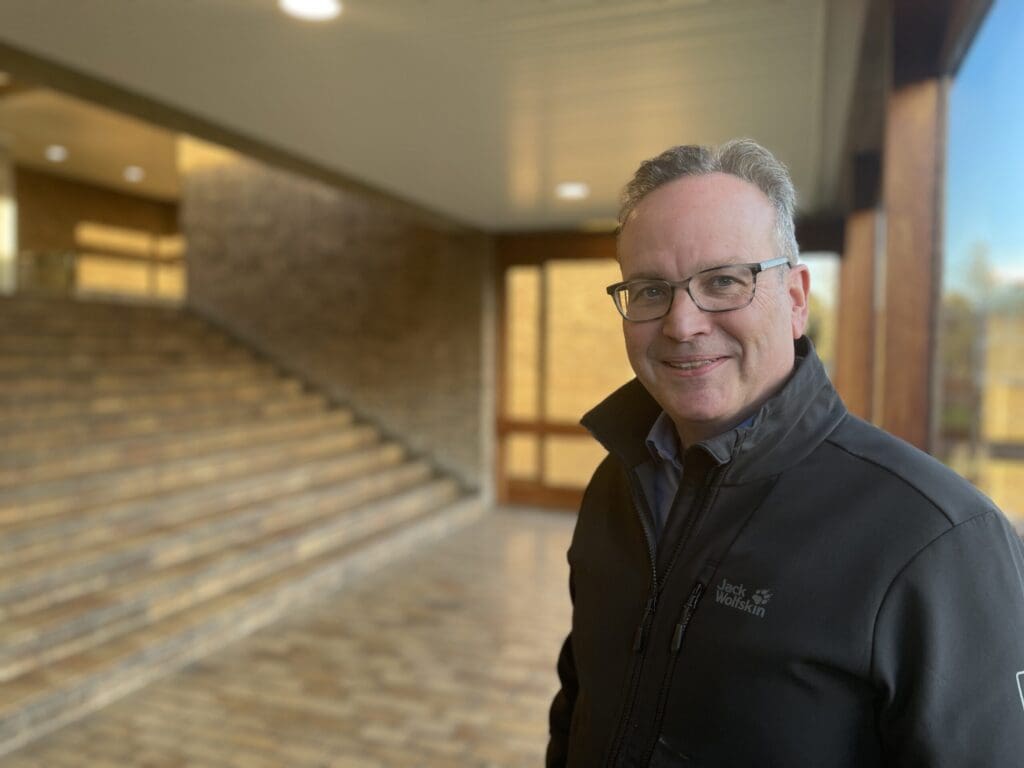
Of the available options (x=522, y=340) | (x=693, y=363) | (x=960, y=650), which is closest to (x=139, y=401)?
(x=522, y=340)

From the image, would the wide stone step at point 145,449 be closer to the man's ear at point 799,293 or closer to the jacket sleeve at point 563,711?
the jacket sleeve at point 563,711

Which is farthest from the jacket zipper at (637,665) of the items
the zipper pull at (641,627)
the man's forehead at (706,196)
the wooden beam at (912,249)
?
the wooden beam at (912,249)

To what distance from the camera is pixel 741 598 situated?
0.79 m

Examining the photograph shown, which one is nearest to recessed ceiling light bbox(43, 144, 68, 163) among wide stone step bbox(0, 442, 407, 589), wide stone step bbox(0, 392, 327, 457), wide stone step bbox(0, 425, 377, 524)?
wide stone step bbox(0, 392, 327, 457)

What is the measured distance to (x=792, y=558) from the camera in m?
0.77

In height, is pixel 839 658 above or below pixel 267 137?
below

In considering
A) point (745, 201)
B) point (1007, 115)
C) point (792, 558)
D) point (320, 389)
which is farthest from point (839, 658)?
point (320, 389)

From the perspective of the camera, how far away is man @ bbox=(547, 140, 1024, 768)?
691 millimetres

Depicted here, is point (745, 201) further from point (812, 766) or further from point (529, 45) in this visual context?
point (529, 45)

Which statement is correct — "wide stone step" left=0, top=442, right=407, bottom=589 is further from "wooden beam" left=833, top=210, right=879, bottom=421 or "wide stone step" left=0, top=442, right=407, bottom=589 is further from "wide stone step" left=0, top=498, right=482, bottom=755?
"wooden beam" left=833, top=210, right=879, bottom=421

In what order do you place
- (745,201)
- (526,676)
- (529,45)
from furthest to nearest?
(526,676)
(529,45)
(745,201)

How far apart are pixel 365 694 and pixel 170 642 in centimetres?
95

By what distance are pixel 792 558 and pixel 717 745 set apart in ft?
0.70

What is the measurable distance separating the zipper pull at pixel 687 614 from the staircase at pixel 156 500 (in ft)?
9.51
